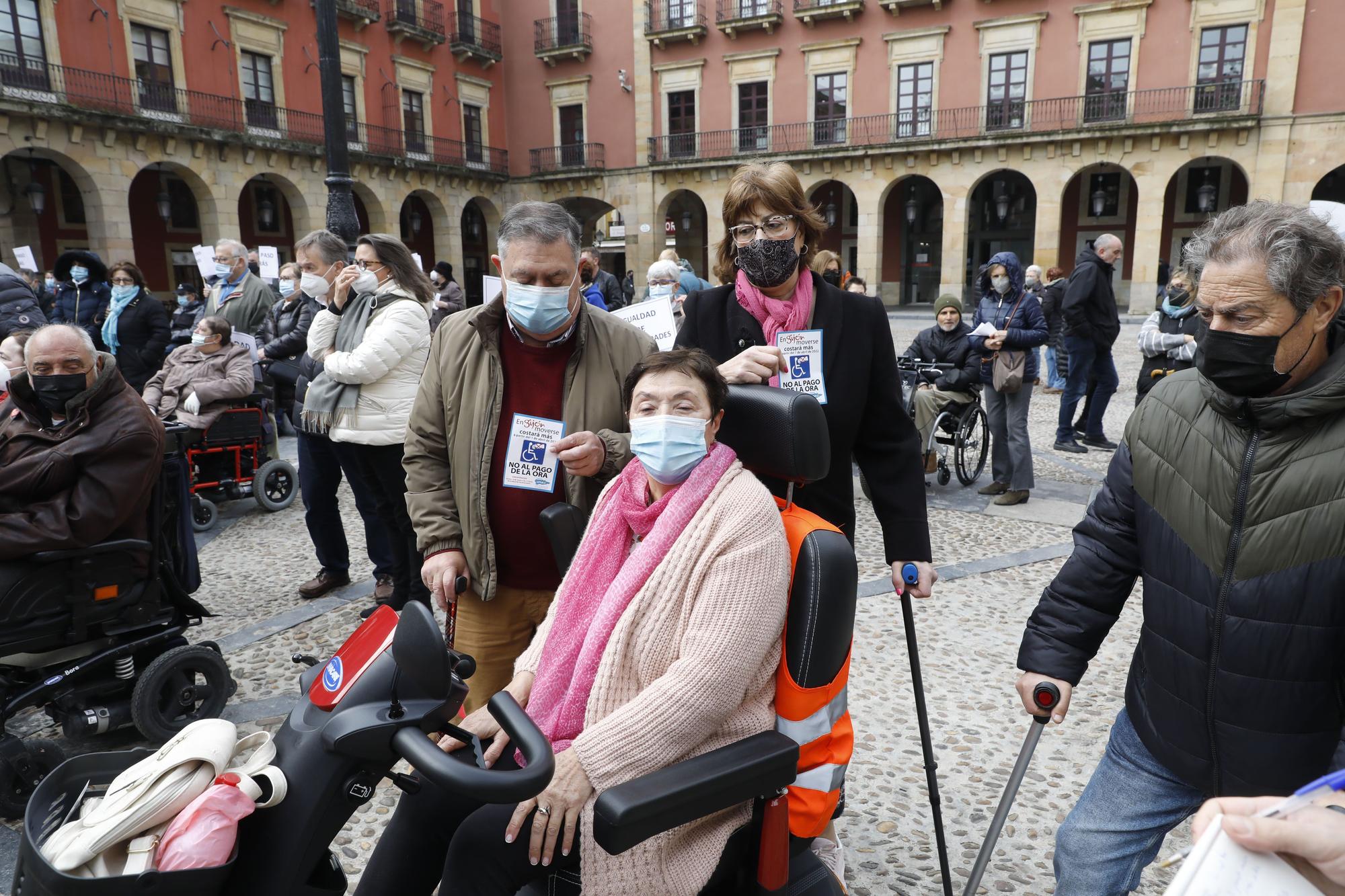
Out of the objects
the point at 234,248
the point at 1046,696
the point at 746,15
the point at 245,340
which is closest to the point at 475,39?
the point at 746,15

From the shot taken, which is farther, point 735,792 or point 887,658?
point 887,658

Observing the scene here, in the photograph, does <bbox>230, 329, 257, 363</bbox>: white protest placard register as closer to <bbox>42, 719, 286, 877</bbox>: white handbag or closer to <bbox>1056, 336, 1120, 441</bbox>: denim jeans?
<bbox>42, 719, 286, 877</bbox>: white handbag

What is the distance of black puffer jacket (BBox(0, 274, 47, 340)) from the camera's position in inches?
222

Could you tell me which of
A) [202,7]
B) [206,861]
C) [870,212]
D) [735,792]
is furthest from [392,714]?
[870,212]

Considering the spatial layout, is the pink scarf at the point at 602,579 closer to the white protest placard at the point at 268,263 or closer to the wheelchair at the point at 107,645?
the wheelchair at the point at 107,645

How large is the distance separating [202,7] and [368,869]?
82.0 ft

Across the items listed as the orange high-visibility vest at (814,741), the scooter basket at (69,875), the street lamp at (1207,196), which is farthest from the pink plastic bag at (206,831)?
the street lamp at (1207,196)

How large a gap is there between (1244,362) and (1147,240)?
25706mm

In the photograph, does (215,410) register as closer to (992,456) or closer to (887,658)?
(887,658)

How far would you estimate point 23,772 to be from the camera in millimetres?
2736

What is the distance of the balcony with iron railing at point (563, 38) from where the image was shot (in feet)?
95.8

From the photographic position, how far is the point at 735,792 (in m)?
1.52

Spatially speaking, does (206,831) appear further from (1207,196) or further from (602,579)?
(1207,196)

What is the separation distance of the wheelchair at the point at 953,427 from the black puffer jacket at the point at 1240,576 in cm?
502
